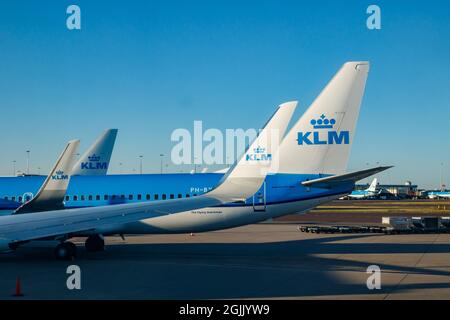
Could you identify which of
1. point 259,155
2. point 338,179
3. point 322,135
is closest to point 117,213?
point 259,155

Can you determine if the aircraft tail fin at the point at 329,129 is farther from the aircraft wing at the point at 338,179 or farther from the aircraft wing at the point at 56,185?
the aircraft wing at the point at 56,185

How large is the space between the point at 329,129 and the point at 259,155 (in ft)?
13.2

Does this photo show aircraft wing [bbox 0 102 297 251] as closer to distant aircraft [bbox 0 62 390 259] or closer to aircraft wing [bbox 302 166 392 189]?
distant aircraft [bbox 0 62 390 259]

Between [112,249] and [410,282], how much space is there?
1788 centimetres

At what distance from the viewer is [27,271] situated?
926 inches

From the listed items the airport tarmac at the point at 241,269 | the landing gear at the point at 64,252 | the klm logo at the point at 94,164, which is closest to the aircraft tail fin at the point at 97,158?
the klm logo at the point at 94,164

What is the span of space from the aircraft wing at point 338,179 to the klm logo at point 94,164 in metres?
22.8

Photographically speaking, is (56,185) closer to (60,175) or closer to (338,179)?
(60,175)

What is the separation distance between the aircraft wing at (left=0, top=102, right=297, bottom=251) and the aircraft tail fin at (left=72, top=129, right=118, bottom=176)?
22413mm

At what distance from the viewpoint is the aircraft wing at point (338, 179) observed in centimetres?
2719

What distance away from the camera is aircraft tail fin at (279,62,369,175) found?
2931cm

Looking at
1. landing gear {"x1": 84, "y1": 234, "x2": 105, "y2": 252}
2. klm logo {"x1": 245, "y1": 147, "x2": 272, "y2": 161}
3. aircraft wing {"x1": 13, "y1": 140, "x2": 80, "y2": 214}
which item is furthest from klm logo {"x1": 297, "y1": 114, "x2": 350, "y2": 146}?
aircraft wing {"x1": 13, "y1": 140, "x2": 80, "y2": 214}

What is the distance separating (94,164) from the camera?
4788cm
